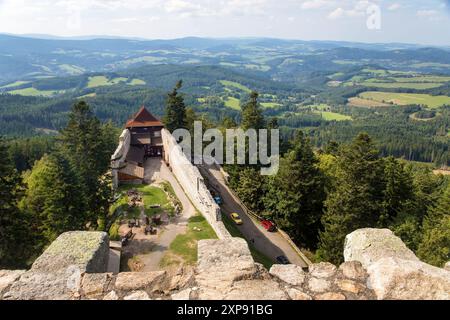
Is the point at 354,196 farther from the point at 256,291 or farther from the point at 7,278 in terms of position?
the point at 7,278

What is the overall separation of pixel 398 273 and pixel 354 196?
78.0 ft

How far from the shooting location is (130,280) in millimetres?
5746

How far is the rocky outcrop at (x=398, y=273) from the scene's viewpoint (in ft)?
16.6

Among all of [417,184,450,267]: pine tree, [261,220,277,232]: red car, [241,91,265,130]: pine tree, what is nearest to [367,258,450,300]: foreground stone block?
[417,184,450,267]: pine tree

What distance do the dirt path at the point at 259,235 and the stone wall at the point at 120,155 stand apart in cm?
1153

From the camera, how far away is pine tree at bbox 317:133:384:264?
2777 centimetres

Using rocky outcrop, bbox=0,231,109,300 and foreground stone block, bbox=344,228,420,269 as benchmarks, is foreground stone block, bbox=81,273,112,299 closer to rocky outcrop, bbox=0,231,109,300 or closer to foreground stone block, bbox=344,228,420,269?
rocky outcrop, bbox=0,231,109,300

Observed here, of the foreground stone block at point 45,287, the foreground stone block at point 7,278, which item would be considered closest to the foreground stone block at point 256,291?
the foreground stone block at point 45,287

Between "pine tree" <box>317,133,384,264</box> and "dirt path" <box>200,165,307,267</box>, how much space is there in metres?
3.91

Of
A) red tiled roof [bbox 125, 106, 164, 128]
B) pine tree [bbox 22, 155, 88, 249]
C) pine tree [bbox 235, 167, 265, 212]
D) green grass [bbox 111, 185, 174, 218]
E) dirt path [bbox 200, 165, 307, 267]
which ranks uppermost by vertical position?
red tiled roof [bbox 125, 106, 164, 128]

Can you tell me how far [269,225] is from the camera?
1403 inches

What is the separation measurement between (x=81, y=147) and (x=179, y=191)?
1028 centimetres
